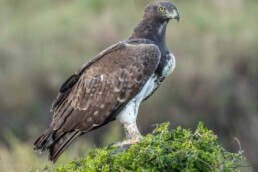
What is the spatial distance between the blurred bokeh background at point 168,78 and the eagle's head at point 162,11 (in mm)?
4818

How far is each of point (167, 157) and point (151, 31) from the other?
264 centimetres

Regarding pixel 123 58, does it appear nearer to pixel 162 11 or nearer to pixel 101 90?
pixel 101 90

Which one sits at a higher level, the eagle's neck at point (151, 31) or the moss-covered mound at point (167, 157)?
the eagle's neck at point (151, 31)

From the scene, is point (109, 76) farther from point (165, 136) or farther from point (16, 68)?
point (16, 68)

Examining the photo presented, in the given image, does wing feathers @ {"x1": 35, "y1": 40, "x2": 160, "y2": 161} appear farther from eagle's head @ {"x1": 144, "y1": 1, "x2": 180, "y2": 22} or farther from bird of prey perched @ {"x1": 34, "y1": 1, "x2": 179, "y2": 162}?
eagle's head @ {"x1": 144, "y1": 1, "x2": 180, "y2": 22}

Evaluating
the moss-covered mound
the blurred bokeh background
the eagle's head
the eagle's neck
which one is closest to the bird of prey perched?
the eagle's neck

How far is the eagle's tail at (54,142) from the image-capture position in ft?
29.1

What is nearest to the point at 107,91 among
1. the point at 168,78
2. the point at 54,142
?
the point at 54,142

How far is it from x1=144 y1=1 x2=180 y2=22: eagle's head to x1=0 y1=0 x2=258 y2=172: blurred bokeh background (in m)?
4.82

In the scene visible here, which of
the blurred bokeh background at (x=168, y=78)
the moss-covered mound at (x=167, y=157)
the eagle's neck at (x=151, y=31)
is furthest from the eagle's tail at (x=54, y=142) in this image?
the blurred bokeh background at (x=168, y=78)

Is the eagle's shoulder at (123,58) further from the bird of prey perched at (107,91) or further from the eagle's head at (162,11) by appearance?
the eagle's head at (162,11)

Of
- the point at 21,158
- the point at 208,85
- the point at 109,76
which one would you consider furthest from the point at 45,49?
the point at 109,76

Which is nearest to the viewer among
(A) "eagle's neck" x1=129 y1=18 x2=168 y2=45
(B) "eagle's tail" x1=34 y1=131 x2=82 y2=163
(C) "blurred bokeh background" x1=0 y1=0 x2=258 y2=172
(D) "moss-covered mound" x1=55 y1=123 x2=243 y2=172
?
(D) "moss-covered mound" x1=55 y1=123 x2=243 y2=172

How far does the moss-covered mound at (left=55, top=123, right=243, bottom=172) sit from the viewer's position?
7011mm
